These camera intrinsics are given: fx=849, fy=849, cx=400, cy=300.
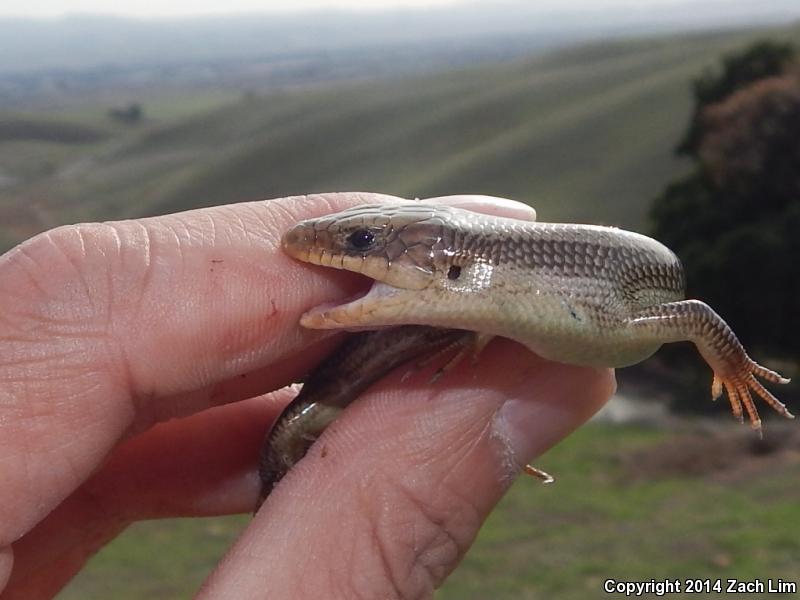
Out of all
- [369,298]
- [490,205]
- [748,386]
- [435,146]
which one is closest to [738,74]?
[748,386]

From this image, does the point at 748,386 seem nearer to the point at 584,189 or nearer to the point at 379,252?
the point at 379,252

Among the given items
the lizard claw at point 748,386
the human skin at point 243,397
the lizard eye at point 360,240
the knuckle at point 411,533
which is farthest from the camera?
the lizard claw at point 748,386

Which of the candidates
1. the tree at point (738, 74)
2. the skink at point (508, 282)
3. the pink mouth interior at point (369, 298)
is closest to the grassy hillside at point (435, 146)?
the tree at point (738, 74)

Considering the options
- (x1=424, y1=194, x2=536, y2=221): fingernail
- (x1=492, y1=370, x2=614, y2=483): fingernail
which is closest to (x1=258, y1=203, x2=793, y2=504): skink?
(x1=492, y1=370, x2=614, y2=483): fingernail

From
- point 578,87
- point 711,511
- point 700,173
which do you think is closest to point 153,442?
point 711,511

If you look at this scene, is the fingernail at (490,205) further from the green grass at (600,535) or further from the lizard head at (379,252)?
the green grass at (600,535)

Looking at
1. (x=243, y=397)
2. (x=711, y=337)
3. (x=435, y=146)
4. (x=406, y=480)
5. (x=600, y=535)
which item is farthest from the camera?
(x=435, y=146)

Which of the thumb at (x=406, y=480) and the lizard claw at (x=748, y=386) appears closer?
the thumb at (x=406, y=480)
